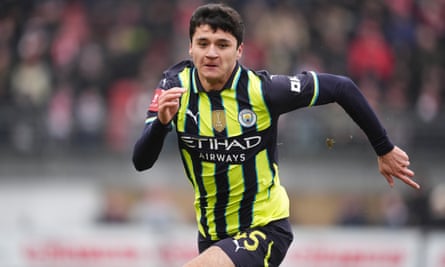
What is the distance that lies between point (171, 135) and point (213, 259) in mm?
8032

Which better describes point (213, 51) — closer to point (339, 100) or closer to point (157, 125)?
point (157, 125)

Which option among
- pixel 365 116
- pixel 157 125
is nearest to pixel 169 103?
pixel 157 125

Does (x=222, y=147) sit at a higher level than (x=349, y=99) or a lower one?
lower

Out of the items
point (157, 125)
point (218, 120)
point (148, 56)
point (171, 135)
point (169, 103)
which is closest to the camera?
point (169, 103)

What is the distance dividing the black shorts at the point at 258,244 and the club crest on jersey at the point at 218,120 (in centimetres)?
Answer: 66

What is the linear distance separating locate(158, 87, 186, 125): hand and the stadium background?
7124 mm

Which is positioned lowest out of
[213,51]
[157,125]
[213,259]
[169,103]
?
[213,259]

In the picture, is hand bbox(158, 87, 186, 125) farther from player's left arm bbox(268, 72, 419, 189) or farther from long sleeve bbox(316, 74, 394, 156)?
long sleeve bbox(316, 74, 394, 156)

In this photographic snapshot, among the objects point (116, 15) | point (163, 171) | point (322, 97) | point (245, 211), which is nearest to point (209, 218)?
point (245, 211)

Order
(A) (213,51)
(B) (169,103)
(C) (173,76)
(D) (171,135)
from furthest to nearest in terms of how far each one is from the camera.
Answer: (D) (171,135) → (C) (173,76) → (A) (213,51) → (B) (169,103)

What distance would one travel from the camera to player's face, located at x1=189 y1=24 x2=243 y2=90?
557cm

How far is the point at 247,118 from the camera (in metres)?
5.80

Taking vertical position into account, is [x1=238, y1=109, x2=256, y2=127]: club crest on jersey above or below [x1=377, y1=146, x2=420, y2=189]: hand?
above

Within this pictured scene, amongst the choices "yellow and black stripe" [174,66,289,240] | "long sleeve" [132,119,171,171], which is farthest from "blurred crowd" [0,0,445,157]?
"long sleeve" [132,119,171,171]
